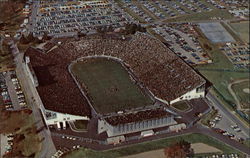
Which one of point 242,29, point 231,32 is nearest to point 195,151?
point 231,32

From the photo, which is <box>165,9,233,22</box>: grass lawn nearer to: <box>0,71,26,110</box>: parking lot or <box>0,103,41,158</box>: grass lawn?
<box>0,71,26,110</box>: parking lot

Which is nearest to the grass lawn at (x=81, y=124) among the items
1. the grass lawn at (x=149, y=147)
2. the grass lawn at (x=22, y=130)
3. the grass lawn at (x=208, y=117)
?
the grass lawn at (x=149, y=147)

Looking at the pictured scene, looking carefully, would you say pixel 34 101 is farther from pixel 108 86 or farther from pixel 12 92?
pixel 108 86

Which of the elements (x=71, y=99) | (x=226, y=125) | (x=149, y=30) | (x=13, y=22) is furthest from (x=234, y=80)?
(x=13, y=22)

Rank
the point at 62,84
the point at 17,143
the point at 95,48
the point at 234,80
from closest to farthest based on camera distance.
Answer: the point at 17,143
the point at 62,84
the point at 234,80
the point at 95,48

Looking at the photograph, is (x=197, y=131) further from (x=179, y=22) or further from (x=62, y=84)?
(x=179, y=22)

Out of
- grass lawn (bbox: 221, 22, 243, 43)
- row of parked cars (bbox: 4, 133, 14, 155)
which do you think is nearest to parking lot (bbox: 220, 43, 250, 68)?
grass lawn (bbox: 221, 22, 243, 43)
